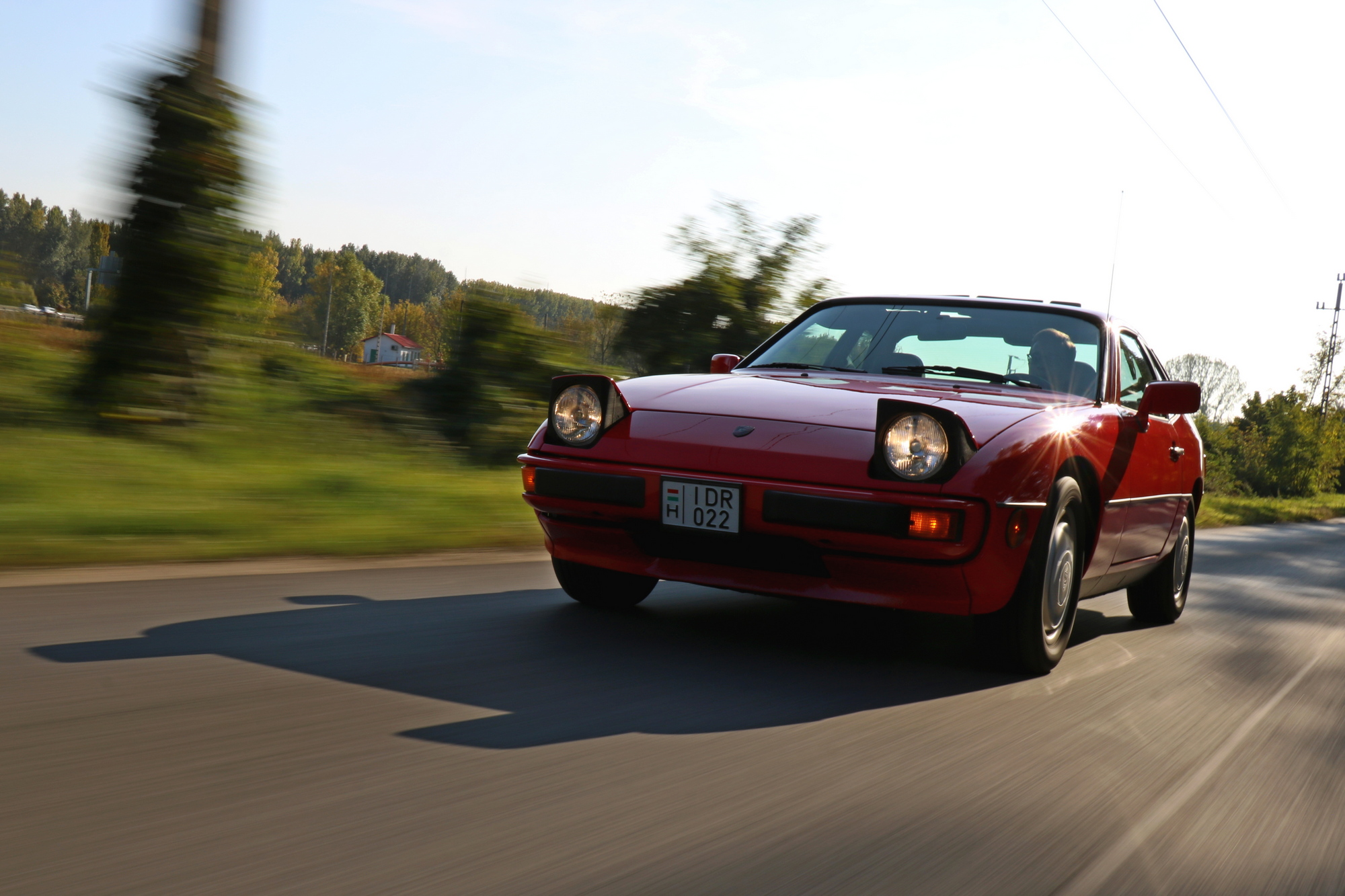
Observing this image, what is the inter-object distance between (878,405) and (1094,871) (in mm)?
1744

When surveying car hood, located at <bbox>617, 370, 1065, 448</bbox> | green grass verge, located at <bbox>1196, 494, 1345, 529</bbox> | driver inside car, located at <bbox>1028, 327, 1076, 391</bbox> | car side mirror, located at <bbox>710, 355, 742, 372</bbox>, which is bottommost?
green grass verge, located at <bbox>1196, 494, 1345, 529</bbox>

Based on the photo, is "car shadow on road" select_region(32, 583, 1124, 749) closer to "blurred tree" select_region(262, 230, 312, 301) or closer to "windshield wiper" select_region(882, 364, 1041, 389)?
"windshield wiper" select_region(882, 364, 1041, 389)

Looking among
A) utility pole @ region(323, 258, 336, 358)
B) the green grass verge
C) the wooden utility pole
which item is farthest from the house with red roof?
the green grass verge

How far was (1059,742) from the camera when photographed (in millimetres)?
3396

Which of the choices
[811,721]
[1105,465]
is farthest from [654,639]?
[1105,465]

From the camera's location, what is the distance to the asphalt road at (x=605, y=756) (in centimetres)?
219

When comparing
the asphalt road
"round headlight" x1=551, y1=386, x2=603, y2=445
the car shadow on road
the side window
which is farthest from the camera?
the side window

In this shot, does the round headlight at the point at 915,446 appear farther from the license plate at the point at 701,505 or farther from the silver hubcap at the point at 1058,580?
the silver hubcap at the point at 1058,580

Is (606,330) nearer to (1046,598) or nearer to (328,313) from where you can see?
(328,313)

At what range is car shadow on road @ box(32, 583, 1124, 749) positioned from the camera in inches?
129

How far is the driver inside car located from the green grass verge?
47.3ft

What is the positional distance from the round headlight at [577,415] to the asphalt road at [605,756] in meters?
0.71

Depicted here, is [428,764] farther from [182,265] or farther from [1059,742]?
[182,265]

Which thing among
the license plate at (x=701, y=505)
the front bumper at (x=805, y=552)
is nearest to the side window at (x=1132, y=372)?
the front bumper at (x=805, y=552)
